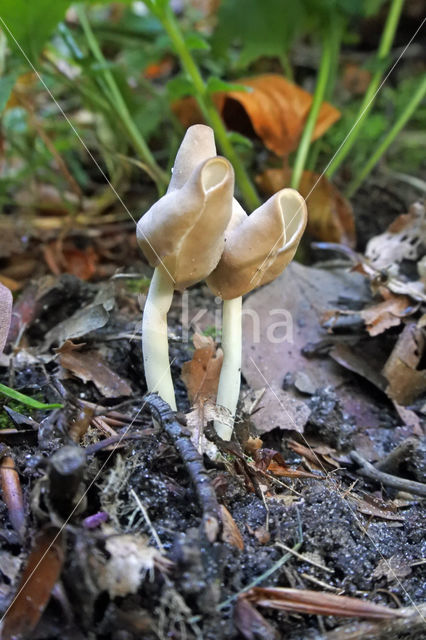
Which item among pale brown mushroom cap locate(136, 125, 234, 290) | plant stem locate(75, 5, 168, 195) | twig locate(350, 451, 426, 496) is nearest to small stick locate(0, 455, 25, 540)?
pale brown mushroom cap locate(136, 125, 234, 290)

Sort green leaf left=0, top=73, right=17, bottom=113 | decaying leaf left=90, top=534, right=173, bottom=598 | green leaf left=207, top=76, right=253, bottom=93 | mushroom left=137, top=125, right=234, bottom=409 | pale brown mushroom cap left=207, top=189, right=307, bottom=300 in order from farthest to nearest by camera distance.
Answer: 1. green leaf left=207, top=76, right=253, bottom=93
2. green leaf left=0, top=73, right=17, bottom=113
3. pale brown mushroom cap left=207, top=189, right=307, bottom=300
4. mushroom left=137, top=125, right=234, bottom=409
5. decaying leaf left=90, top=534, right=173, bottom=598

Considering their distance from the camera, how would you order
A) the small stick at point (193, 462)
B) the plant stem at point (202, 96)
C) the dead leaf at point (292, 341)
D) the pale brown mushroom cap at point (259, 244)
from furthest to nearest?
the plant stem at point (202, 96), the dead leaf at point (292, 341), the pale brown mushroom cap at point (259, 244), the small stick at point (193, 462)

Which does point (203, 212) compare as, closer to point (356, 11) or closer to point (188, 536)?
point (188, 536)

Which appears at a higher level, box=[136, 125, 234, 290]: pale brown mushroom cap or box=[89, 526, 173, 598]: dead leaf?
box=[136, 125, 234, 290]: pale brown mushroom cap

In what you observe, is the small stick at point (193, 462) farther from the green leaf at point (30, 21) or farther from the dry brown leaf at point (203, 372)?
the green leaf at point (30, 21)

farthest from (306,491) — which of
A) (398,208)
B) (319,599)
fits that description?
(398,208)

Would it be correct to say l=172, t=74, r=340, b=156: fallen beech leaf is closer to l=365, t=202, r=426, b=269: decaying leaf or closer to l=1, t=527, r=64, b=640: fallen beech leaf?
l=365, t=202, r=426, b=269: decaying leaf

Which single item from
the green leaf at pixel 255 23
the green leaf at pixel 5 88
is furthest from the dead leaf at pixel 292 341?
the green leaf at pixel 255 23
